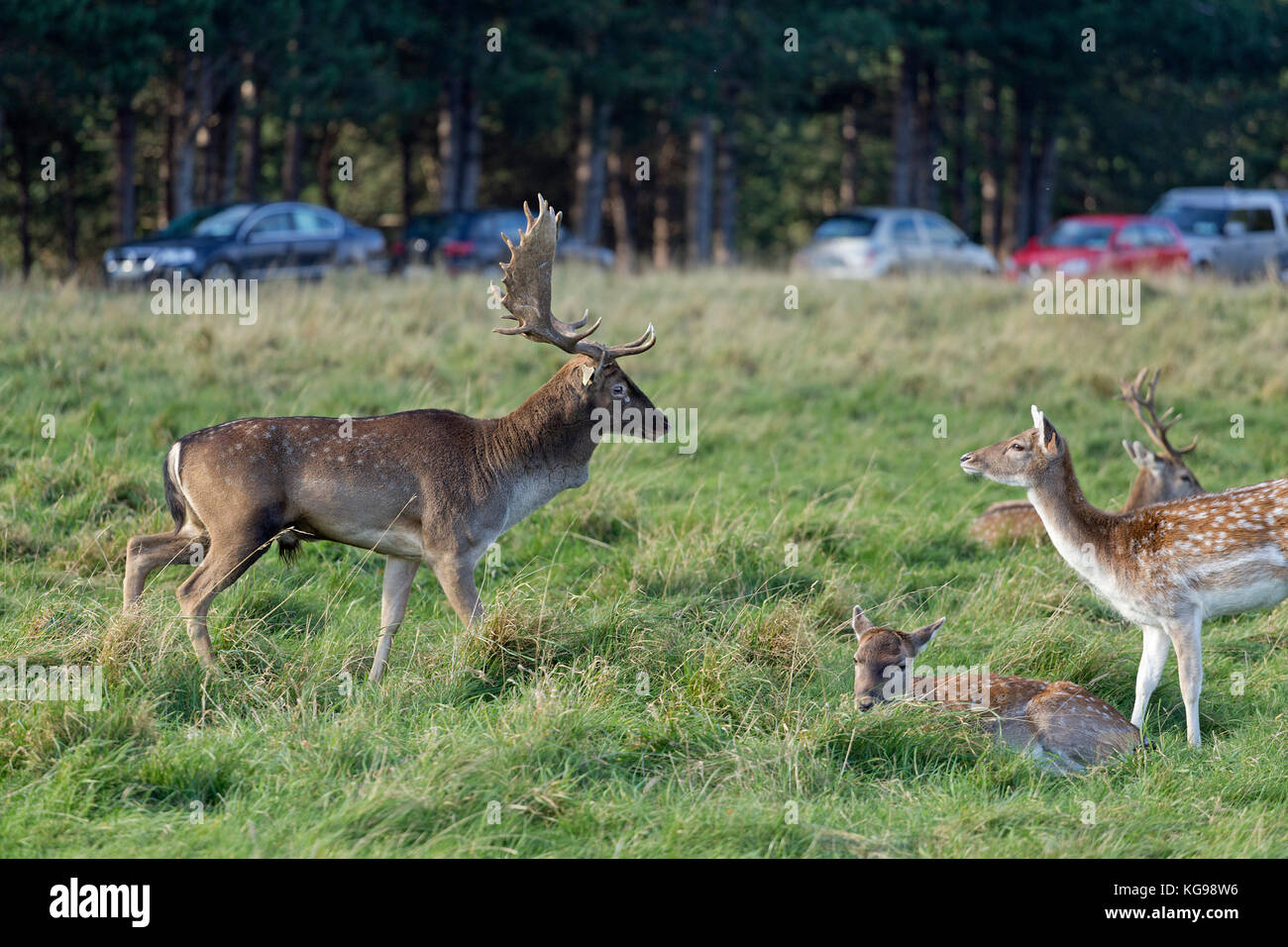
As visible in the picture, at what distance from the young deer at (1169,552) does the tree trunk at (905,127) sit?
2576 centimetres

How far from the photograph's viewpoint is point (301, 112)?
2395 cm

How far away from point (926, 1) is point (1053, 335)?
1761 centimetres

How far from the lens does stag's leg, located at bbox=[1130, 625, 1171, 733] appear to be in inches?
261

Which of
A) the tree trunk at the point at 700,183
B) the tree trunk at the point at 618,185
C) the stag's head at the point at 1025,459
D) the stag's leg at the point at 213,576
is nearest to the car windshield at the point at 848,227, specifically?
the tree trunk at the point at 700,183

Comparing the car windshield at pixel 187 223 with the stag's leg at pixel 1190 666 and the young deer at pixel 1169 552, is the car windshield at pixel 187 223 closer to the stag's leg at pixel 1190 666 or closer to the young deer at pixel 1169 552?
the young deer at pixel 1169 552

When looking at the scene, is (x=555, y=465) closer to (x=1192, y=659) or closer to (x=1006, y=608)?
(x=1006, y=608)

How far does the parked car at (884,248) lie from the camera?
22.3m

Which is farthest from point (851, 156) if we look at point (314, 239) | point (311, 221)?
point (314, 239)

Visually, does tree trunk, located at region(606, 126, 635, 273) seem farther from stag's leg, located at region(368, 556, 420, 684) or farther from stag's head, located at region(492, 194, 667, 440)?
stag's leg, located at region(368, 556, 420, 684)

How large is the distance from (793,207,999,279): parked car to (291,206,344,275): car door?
7260 mm

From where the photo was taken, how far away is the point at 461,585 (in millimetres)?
6516

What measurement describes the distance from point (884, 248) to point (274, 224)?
940 cm
